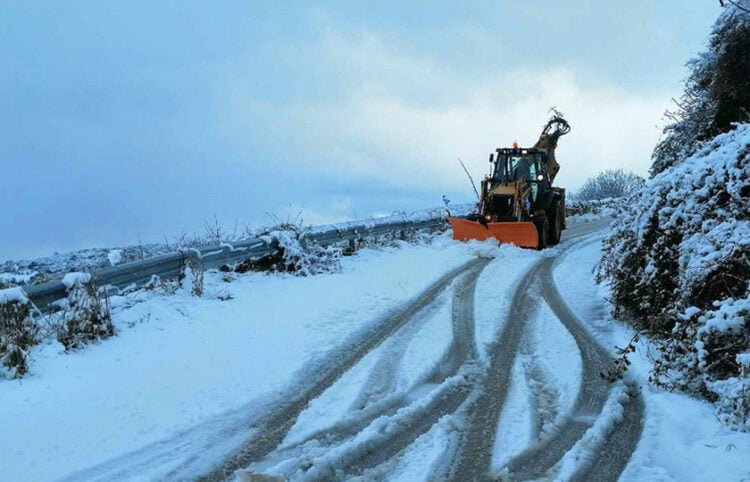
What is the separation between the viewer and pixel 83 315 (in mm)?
6332

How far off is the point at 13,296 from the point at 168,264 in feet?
9.31

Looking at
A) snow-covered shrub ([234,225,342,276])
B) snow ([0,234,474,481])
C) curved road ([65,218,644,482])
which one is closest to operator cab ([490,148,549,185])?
snow-covered shrub ([234,225,342,276])

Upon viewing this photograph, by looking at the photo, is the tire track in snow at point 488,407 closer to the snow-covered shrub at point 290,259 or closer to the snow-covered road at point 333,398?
the snow-covered road at point 333,398

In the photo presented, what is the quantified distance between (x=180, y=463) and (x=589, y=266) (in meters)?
10.9

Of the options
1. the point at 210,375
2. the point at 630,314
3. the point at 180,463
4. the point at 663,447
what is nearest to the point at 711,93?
the point at 630,314

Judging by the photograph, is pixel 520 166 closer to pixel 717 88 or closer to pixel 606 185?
pixel 717 88

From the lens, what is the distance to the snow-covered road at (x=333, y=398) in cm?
377

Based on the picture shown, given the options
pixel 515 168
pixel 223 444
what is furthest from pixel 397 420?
pixel 515 168

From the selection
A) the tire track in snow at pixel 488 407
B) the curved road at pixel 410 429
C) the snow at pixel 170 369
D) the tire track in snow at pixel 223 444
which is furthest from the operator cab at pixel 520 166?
the tire track in snow at pixel 223 444

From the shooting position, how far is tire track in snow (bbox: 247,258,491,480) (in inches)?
147

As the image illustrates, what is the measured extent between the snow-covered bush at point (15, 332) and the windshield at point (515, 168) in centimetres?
1444

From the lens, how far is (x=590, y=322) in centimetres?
752

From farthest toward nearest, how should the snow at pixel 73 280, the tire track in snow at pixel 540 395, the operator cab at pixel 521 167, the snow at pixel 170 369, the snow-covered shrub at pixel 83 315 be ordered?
1. the operator cab at pixel 521 167
2. the snow at pixel 73 280
3. the snow-covered shrub at pixel 83 315
4. the tire track in snow at pixel 540 395
5. the snow at pixel 170 369

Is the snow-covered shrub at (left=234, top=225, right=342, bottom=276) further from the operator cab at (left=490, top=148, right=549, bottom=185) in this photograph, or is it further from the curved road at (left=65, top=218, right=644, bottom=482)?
the operator cab at (left=490, top=148, right=549, bottom=185)
